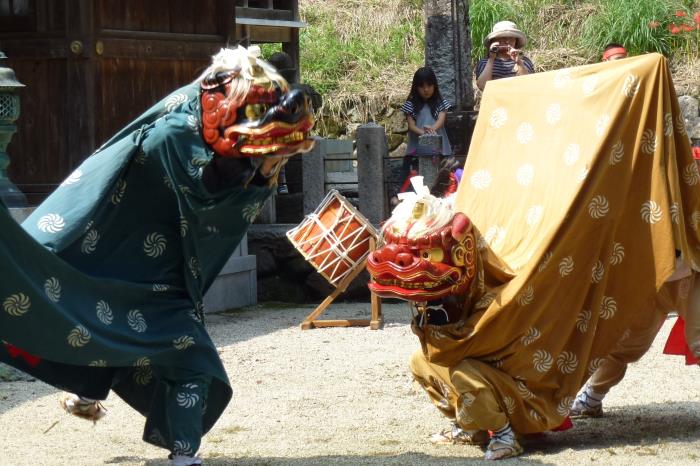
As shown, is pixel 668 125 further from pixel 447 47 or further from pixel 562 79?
pixel 447 47

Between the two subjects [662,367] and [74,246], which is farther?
[662,367]

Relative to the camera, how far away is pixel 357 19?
56.6ft

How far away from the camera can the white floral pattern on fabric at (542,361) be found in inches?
200

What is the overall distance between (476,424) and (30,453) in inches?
76.5

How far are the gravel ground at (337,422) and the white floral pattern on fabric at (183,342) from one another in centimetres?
66

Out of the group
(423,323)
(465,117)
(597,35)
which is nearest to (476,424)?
(423,323)

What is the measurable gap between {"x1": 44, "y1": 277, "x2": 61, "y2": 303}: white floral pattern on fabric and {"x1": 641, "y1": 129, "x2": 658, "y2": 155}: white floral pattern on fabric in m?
2.51

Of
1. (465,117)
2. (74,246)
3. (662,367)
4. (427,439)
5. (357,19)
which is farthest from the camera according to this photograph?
(357,19)

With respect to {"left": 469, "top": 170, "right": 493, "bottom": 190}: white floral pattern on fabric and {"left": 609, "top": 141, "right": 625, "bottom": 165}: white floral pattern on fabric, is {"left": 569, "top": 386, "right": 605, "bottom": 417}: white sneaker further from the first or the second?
{"left": 609, "top": 141, "right": 625, "bottom": 165}: white floral pattern on fabric

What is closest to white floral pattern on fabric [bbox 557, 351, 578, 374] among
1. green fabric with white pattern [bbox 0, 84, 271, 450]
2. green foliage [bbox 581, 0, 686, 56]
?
green fabric with white pattern [bbox 0, 84, 271, 450]

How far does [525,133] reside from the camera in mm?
5473

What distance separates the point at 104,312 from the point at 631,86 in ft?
7.94

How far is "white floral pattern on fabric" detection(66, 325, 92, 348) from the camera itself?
14.1 feet

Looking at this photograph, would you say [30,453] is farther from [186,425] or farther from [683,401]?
[683,401]
